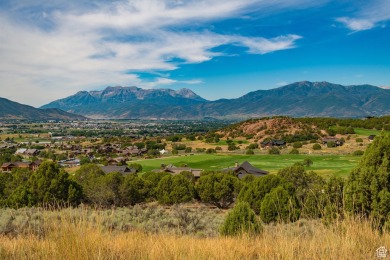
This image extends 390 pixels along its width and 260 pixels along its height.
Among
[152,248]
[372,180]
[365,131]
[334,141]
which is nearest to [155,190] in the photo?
[372,180]

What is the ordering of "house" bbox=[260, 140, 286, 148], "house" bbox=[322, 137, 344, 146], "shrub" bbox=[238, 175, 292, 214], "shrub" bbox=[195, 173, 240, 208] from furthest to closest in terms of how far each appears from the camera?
"house" bbox=[260, 140, 286, 148] → "house" bbox=[322, 137, 344, 146] → "shrub" bbox=[195, 173, 240, 208] → "shrub" bbox=[238, 175, 292, 214]

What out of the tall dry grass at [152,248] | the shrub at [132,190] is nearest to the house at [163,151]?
the shrub at [132,190]

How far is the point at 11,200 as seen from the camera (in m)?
30.1

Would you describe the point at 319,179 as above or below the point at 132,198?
above

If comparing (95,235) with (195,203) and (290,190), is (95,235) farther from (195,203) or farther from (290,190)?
(195,203)

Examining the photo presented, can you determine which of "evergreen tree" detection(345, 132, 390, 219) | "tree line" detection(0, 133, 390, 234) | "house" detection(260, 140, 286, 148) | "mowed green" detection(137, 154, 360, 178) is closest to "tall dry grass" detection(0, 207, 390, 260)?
"evergreen tree" detection(345, 132, 390, 219)

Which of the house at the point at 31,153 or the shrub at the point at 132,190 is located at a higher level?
the shrub at the point at 132,190


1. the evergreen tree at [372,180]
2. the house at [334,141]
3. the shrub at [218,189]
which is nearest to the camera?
the evergreen tree at [372,180]

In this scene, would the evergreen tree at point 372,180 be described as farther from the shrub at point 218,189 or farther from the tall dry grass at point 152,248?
the shrub at point 218,189

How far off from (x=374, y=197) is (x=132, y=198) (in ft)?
98.5

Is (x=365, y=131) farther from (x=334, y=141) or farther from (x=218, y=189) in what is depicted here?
(x=218, y=189)

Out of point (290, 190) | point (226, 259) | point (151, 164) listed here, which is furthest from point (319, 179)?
point (151, 164)

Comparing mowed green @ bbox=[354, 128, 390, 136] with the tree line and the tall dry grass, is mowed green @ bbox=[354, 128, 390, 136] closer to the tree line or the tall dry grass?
the tree line

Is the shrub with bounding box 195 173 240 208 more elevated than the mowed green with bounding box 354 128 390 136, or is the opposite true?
the mowed green with bounding box 354 128 390 136
